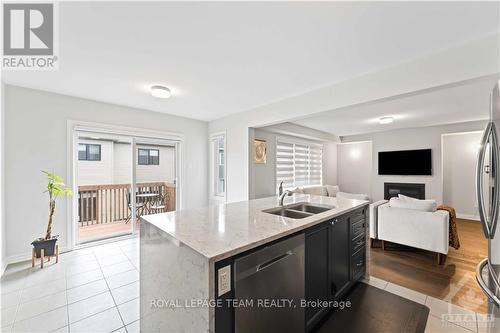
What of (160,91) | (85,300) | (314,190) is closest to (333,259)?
(85,300)

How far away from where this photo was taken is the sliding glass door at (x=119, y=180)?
4.01 metres

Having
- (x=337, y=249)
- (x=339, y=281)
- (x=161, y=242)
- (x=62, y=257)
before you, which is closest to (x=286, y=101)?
(x=337, y=249)

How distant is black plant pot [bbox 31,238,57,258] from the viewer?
9.48ft

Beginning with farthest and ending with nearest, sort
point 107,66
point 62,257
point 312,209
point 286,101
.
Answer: point 286,101, point 62,257, point 312,209, point 107,66

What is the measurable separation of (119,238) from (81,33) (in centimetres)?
347

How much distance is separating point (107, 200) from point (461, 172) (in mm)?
8898

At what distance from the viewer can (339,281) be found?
208 cm

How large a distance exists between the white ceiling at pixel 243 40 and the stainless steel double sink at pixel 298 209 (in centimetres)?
163

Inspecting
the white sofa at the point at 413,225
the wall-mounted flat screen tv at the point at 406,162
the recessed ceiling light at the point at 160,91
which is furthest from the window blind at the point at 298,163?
the recessed ceiling light at the point at 160,91

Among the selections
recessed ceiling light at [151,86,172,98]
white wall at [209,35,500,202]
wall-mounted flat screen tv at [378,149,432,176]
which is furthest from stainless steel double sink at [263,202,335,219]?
wall-mounted flat screen tv at [378,149,432,176]

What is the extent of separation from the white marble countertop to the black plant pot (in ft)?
7.95

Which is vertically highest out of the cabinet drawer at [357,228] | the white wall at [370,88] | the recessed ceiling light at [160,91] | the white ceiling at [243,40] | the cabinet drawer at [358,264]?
the white ceiling at [243,40]

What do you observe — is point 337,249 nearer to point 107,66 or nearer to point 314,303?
point 314,303

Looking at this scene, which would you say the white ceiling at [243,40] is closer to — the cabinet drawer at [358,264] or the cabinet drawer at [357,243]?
the cabinet drawer at [357,243]
